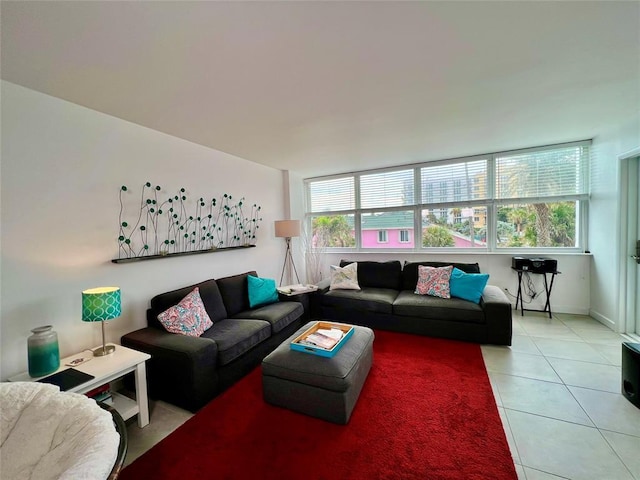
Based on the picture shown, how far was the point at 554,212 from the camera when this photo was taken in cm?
396

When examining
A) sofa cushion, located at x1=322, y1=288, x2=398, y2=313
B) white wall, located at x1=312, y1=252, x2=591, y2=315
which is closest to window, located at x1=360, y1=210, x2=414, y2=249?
white wall, located at x1=312, y1=252, x2=591, y2=315

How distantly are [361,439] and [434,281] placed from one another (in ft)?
→ 7.69

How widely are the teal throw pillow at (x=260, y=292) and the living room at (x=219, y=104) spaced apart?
518 millimetres

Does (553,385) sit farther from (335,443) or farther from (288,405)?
(288,405)

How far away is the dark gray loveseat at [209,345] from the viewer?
2.11 m

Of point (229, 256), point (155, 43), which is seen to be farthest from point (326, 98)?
point (229, 256)

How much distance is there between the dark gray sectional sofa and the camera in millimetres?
3016

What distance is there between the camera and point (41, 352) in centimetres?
176

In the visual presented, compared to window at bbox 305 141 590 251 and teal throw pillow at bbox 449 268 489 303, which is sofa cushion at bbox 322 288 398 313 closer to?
teal throw pillow at bbox 449 268 489 303

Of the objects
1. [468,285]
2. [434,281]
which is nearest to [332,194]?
[434,281]

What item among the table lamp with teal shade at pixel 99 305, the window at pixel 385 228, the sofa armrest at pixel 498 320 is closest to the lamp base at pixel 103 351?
the table lamp with teal shade at pixel 99 305

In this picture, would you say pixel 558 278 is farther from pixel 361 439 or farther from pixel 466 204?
pixel 361 439

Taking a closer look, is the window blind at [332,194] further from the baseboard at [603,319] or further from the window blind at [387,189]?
the baseboard at [603,319]

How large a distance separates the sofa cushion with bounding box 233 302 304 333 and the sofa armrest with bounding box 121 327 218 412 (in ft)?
2.49
